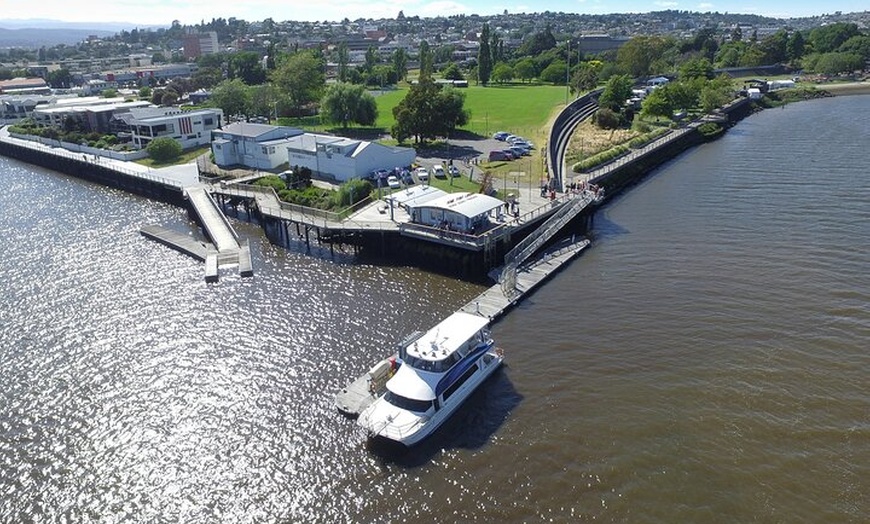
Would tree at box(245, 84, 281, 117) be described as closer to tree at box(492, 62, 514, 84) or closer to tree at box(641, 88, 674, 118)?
tree at box(641, 88, 674, 118)

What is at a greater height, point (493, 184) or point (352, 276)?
point (493, 184)

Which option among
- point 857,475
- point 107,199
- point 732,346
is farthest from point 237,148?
point 857,475

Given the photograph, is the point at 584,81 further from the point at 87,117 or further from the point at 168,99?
the point at 87,117

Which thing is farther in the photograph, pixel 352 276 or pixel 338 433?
pixel 352 276

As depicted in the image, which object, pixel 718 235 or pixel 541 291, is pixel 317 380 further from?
pixel 718 235

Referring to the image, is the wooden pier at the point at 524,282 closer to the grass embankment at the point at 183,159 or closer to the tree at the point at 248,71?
the grass embankment at the point at 183,159

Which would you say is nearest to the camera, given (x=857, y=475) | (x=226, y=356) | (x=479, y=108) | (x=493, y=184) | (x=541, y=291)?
(x=857, y=475)

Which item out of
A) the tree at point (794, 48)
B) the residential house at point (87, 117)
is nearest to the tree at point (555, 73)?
the tree at point (794, 48)
